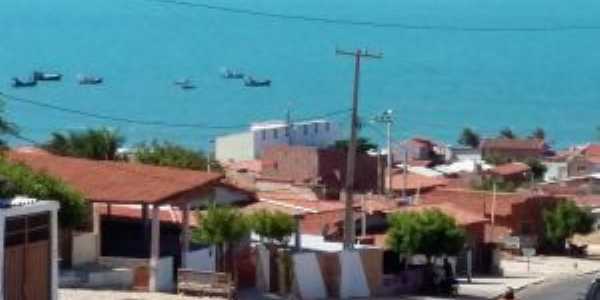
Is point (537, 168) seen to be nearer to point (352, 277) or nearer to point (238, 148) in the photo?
point (238, 148)

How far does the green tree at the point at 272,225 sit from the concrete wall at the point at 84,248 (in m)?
4.14

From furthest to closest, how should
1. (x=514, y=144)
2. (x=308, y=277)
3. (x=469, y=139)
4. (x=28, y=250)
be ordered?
(x=469, y=139) < (x=514, y=144) < (x=308, y=277) < (x=28, y=250)

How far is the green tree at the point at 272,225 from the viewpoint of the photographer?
127 ft

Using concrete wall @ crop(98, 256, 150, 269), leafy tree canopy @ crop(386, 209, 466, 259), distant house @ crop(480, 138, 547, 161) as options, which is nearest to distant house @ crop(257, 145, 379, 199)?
leafy tree canopy @ crop(386, 209, 466, 259)

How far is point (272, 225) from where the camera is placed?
1528 inches

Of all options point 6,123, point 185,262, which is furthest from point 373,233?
point 6,123

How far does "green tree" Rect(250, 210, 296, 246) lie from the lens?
38.6 metres

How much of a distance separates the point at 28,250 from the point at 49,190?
24.8 ft

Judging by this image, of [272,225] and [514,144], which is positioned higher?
[514,144]

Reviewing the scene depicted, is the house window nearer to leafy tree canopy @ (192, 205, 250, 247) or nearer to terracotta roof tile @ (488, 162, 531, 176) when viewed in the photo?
terracotta roof tile @ (488, 162, 531, 176)

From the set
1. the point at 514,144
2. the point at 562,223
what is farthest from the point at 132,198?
the point at 514,144

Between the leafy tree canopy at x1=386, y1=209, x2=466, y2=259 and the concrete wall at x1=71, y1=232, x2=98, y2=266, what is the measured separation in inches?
446

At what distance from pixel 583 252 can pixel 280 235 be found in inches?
1521

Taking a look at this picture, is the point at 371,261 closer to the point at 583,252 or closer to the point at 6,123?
the point at 6,123
